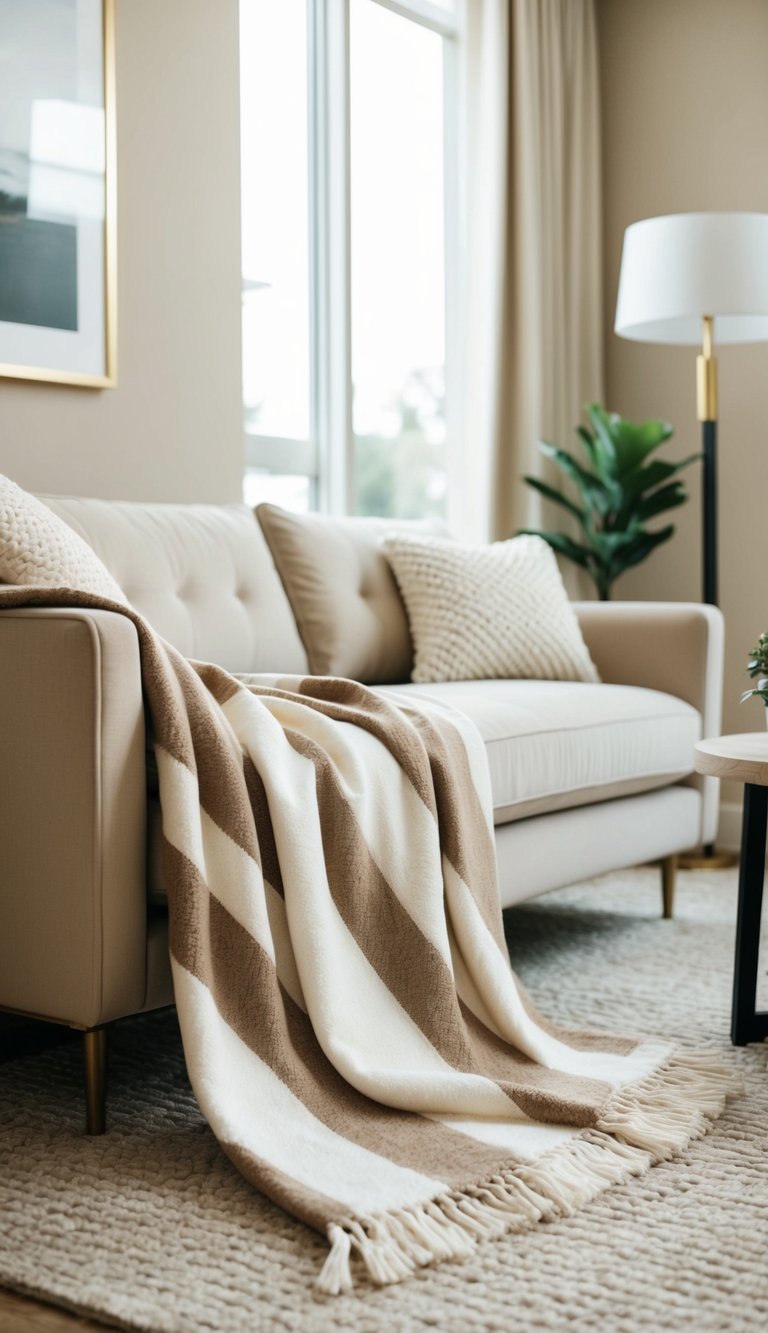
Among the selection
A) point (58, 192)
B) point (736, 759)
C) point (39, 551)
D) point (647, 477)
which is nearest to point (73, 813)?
point (39, 551)

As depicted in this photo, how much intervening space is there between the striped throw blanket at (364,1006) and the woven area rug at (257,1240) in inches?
1.7

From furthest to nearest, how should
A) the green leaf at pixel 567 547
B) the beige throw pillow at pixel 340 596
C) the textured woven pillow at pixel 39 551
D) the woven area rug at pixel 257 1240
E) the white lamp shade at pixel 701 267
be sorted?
the green leaf at pixel 567 547, the white lamp shade at pixel 701 267, the beige throw pillow at pixel 340 596, the textured woven pillow at pixel 39 551, the woven area rug at pixel 257 1240

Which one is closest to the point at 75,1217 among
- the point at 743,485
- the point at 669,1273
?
the point at 669,1273

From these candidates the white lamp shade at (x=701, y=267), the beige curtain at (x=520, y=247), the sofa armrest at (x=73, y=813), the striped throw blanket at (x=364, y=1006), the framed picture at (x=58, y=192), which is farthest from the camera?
the beige curtain at (x=520, y=247)

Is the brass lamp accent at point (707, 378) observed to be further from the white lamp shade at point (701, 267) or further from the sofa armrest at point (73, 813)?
the sofa armrest at point (73, 813)

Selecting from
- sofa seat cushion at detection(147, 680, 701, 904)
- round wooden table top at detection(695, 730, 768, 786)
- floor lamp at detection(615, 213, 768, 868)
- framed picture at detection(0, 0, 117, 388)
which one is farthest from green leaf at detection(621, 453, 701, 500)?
round wooden table top at detection(695, 730, 768, 786)

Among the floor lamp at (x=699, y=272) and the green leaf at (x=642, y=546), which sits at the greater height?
the floor lamp at (x=699, y=272)

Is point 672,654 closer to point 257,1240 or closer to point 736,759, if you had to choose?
point 736,759

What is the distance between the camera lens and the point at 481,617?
2.82 m

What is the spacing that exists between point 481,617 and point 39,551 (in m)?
1.17

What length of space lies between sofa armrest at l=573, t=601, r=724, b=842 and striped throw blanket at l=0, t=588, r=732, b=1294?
3.57 feet

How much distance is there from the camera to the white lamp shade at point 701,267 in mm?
3346

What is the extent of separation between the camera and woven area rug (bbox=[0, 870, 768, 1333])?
1223 mm

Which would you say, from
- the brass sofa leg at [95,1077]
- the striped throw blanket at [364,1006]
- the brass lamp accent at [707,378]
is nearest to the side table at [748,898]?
the striped throw blanket at [364,1006]
